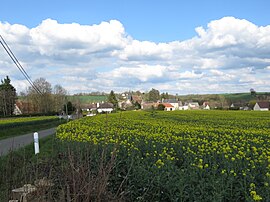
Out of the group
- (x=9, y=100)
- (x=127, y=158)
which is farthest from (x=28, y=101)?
(x=127, y=158)

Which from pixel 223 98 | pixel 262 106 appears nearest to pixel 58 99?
pixel 262 106

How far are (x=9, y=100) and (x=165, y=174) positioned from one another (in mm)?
69500

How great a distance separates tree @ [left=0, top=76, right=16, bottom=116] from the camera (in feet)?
218

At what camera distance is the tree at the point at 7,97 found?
218ft

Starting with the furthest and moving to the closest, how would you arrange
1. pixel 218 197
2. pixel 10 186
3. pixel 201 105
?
pixel 201 105 → pixel 10 186 → pixel 218 197

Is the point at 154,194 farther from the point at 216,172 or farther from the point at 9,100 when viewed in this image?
the point at 9,100

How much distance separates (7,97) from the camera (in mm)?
68000

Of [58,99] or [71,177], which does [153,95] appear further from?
[71,177]

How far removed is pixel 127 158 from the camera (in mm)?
6262

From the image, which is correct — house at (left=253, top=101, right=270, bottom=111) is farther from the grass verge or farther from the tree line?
the grass verge

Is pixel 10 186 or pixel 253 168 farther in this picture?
pixel 10 186

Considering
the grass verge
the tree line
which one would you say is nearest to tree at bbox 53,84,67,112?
the tree line

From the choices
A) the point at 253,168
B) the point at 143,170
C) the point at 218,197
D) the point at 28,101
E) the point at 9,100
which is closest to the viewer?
the point at 218,197

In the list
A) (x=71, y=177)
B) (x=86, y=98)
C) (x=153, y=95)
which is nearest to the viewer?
(x=71, y=177)
